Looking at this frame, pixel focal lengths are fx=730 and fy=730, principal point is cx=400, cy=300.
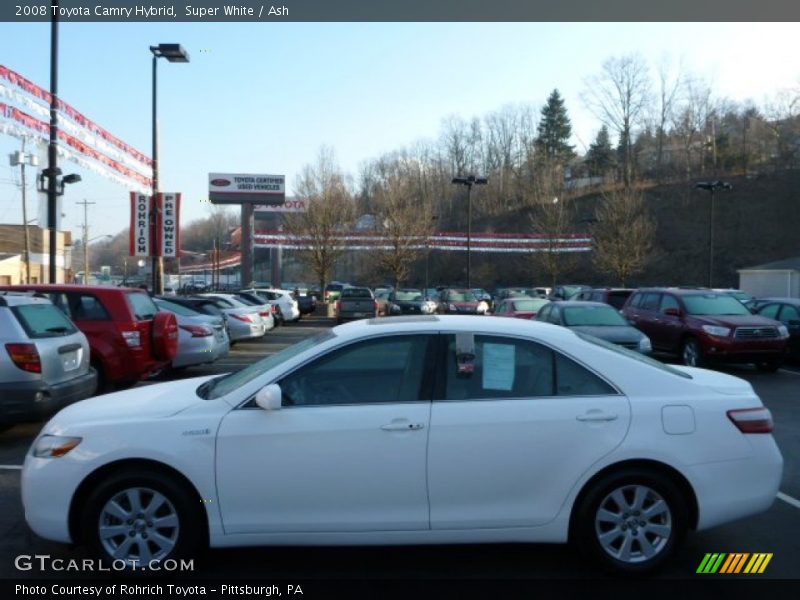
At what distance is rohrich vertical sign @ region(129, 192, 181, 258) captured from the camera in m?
22.6

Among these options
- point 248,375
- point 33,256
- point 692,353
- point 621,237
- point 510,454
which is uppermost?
point 621,237

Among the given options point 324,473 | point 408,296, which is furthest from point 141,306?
point 408,296

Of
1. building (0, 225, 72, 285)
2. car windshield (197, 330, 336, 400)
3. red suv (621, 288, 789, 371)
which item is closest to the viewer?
car windshield (197, 330, 336, 400)

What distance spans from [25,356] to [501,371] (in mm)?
5516

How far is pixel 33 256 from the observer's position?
56938 mm

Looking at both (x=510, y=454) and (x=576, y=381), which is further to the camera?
(x=576, y=381)

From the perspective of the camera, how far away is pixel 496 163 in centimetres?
9350

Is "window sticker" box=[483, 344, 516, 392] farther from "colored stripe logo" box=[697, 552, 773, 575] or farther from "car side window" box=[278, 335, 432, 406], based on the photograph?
"colored stripe logo" box=[697, 552, 773, 575]

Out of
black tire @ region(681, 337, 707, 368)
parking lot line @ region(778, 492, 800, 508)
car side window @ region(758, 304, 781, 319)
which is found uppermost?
car side window @ region(758, 304, 781, 319)

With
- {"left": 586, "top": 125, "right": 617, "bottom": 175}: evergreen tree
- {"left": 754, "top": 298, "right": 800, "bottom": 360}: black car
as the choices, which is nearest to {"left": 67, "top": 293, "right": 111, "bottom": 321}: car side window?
{"left": 754, "top": 298, "right": 800, "bottom": 360}: black car

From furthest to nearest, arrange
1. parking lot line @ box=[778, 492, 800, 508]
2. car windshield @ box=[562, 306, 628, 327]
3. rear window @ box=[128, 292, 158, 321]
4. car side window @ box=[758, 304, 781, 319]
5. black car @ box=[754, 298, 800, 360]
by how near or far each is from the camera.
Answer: car side window @ box=[758, 304, 781, 319] < black car @ box=[754, 298, 800, 360] < car windshield @ box=[562, 306, 628, 327] < rear window @ box=[128, 292, 158, 321] < parking lot line @ box=[778, 492, 800, 508]

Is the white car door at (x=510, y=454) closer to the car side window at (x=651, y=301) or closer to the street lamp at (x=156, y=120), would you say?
the car side window at (x=651, y=301)

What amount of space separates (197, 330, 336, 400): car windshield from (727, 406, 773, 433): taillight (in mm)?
2675

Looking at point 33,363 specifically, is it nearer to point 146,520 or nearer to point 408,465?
point 146,520
